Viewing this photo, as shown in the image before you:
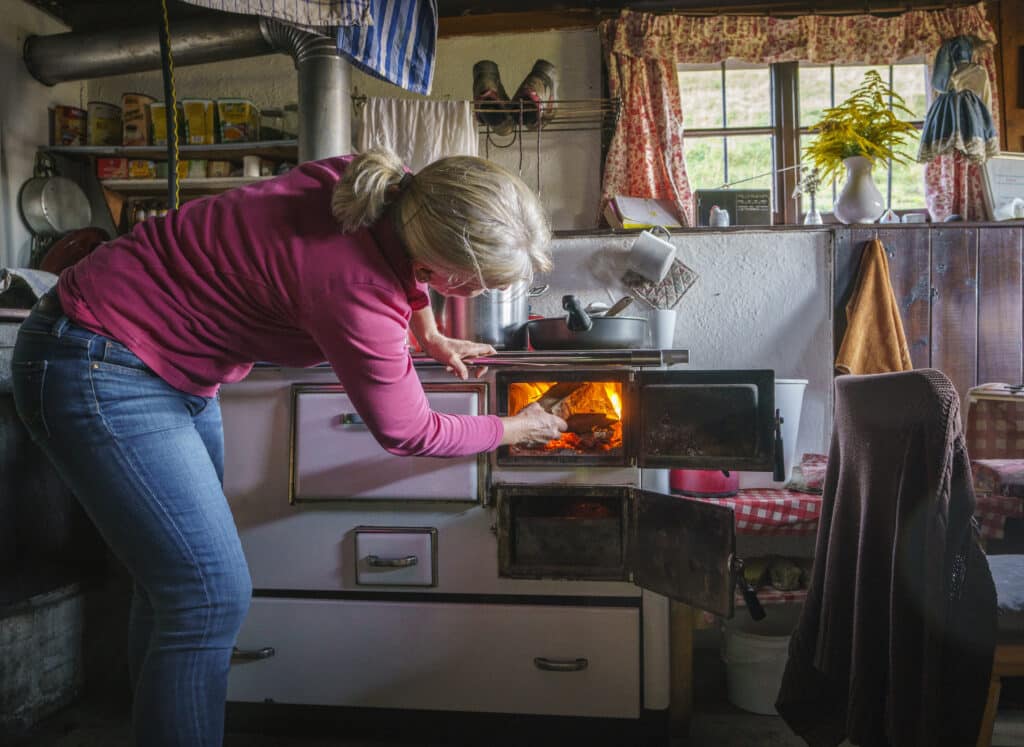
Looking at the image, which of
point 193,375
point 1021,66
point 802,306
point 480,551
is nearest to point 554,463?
point 480,551

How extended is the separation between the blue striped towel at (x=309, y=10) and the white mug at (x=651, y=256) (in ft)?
3.97

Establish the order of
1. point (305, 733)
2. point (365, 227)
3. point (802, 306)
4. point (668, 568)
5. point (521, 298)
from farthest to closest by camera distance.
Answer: point (802, 306), point (521, 298), point (305, 733), point (668, 568), point (365, 227)

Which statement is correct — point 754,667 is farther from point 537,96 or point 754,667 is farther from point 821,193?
point 537,96

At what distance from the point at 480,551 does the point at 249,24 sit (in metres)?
2.27

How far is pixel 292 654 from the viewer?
1.91m

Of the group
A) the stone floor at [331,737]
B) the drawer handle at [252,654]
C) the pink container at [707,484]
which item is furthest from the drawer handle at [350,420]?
the pink container at [707,484]

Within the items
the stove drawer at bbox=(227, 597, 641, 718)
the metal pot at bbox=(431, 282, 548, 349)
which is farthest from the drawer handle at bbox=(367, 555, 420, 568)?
the metal pot at bbox=(431, 282, 548, 349)

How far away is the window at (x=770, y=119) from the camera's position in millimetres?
2910

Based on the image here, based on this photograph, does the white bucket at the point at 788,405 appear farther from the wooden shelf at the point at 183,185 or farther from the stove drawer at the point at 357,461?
the wooden shelf at the point at 183,185

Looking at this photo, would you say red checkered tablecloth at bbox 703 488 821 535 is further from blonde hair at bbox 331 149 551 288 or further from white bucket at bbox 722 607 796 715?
blonde hair at bbox 331 149 551 288

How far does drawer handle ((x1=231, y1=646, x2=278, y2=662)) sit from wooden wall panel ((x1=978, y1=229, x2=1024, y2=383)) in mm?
2607

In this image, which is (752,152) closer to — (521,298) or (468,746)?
(521,298)

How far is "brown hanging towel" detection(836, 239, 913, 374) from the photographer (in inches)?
99.4

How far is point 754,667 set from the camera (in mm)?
2098
